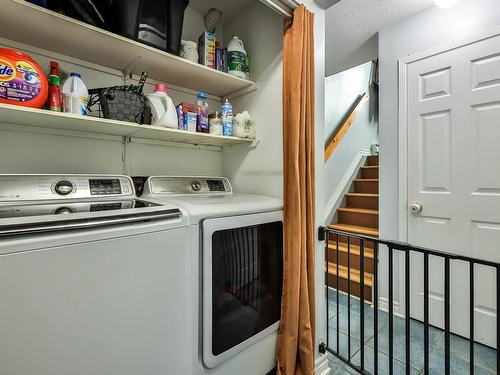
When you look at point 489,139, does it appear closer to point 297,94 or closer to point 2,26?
point 297,94

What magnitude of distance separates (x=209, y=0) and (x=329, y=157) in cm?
232

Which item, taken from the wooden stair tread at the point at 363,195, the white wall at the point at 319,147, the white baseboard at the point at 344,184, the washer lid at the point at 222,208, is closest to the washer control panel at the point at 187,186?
the washer lid at the point at 222,208

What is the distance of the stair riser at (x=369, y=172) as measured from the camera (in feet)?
11.8

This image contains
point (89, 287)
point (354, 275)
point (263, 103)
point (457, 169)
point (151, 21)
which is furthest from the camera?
point (354, 275)

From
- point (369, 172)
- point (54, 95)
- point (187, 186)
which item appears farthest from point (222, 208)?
point (369, 172)

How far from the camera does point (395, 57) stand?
2125mm

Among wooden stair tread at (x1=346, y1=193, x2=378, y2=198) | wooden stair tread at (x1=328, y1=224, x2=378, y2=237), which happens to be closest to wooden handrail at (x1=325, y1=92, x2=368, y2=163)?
wooden stair tread at (x1=346, y1=193, x2=378, y2=198)

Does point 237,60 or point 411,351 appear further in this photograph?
point 411,351

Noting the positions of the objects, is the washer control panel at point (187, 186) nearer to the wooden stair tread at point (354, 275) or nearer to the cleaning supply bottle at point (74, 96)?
the cleaning supply bottle at point (74, 96)

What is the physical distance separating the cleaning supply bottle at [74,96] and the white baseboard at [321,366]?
74.2 inches

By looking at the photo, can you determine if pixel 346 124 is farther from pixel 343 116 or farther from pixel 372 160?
pixel 372 160

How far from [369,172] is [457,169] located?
186 cm

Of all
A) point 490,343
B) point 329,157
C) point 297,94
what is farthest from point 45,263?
point 329,157

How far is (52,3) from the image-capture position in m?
1.04
